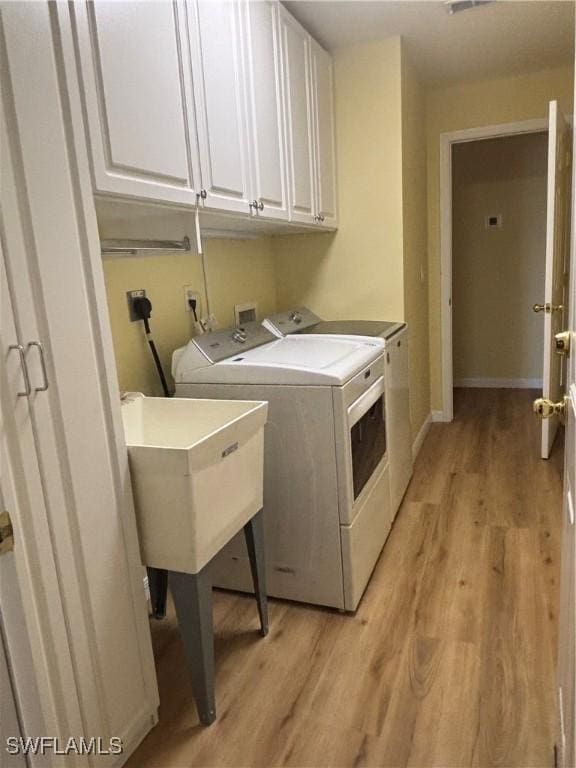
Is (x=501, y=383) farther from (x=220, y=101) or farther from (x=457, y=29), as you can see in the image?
(x=220, y=101)

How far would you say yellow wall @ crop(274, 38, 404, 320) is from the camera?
2812 millimetres

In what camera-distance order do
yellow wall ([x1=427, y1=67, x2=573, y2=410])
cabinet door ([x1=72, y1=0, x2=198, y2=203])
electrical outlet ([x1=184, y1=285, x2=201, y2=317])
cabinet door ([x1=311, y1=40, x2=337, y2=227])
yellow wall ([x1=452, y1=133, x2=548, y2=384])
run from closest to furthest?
cabinet door ([x1=72, y1=0, x2=198, y2=203]) → electrical outlet ([x1=184, y1=285, x2=201, y2=317]) → cabinet door ([x1=311, y1=40, x2=337, y2=227]) → yellow wall ([x1=427, y1=67, x2=573, y2=410]) → yellow wall ([x1=452, y1=133, x2=548, y2=384])

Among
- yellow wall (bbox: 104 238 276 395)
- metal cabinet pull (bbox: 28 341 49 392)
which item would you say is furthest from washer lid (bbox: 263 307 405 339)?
metal cabinet pull (bbox: 28 341 49 392)

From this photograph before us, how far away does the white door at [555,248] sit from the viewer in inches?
111

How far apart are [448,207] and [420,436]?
1.59m

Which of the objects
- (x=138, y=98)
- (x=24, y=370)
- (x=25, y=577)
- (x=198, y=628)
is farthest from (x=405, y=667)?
(x=138, y=98)

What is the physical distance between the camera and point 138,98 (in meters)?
1.39

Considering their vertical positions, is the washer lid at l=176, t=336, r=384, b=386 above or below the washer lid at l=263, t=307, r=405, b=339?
below

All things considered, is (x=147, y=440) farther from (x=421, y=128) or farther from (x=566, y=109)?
(x=566, y=109)

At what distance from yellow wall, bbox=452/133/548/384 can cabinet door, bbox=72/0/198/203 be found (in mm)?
3420

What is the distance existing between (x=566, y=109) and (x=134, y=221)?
2910 mm

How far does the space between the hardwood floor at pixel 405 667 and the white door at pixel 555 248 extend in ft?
2.80

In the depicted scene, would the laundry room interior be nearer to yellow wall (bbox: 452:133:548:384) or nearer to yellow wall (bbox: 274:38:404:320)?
yellow wall (bbox: 274:38:404:320)

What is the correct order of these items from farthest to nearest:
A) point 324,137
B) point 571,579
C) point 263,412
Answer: point 324,137 < point 263,412 < point 571,579
